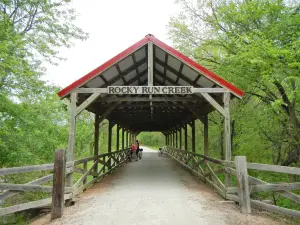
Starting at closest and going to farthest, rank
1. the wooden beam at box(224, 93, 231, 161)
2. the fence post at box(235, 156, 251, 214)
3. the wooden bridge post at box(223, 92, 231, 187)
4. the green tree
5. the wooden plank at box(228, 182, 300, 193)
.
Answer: the wooden plank at box(228, 182, 300, 193) < the fence post at box(235, 156, 251, 214) < the wooden bridge post at box(223, 92, 231, 187) < the wooden beam at box(224, 93, 231, 161) < the green tree

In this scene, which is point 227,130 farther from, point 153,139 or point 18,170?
point 153,139

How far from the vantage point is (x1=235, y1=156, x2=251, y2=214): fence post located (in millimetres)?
4821

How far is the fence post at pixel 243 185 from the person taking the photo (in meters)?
4.82

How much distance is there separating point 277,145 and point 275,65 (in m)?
6.44

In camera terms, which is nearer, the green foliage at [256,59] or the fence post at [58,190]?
the fence post at [58,190]

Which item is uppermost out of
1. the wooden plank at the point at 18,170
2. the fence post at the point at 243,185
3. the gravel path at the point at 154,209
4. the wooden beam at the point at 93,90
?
the wooden beam at the point at 93,90

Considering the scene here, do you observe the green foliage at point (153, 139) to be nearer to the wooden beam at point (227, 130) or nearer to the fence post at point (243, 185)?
the wooden beam at point (227, 130)

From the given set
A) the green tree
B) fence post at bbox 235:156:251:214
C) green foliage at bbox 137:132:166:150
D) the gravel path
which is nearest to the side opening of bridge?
fence post at bbox 235:156:251:214

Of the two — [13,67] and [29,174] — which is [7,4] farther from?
[29,174]

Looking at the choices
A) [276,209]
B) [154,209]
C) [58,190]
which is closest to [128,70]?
[58,190]

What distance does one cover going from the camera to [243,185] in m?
4.95

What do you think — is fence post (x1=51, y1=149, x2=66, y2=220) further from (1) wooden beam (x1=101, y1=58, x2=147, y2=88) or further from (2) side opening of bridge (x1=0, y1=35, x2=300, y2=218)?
(1) wooden beam (x1=101, y1=58, x2=147, y2=88)

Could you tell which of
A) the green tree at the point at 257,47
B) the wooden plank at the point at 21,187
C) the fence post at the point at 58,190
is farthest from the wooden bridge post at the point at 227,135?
the wooden plank at the point at 21,187

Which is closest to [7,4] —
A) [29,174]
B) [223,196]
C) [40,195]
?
[29,174]
